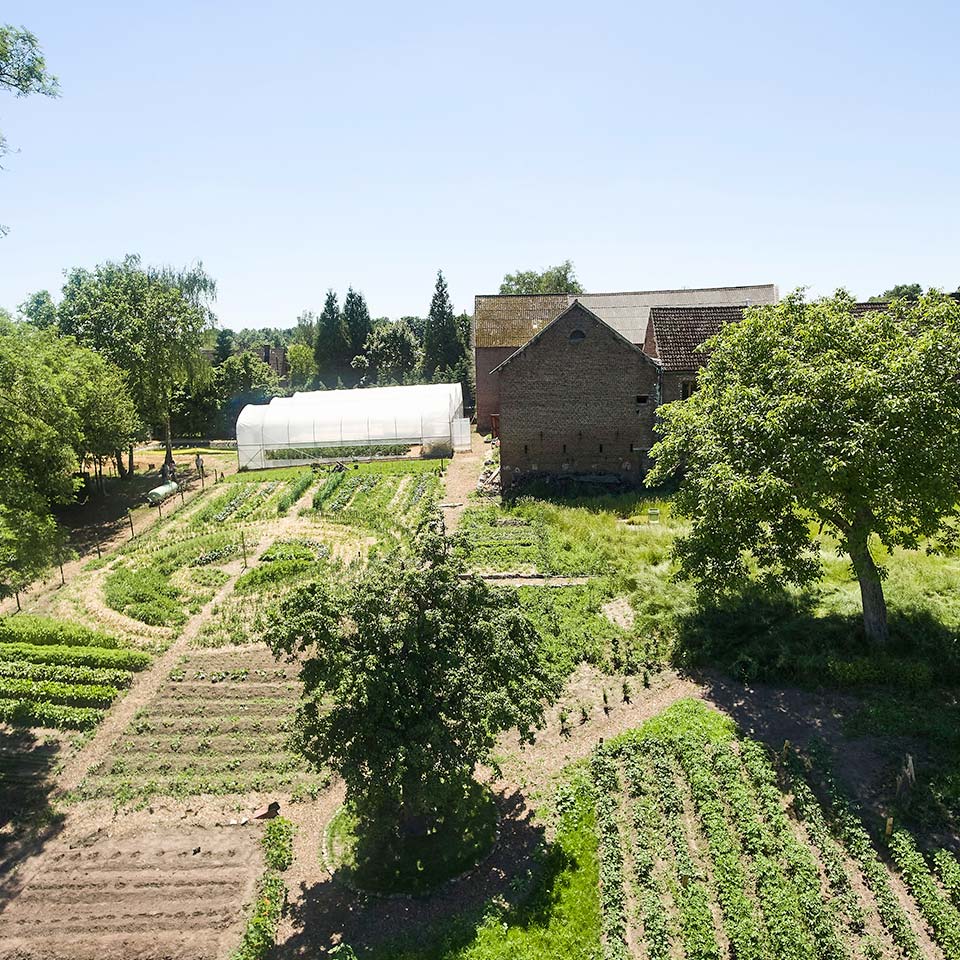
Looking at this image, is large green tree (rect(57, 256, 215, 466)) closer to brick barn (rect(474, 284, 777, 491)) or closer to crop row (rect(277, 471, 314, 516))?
crop row (rect(277, 471, 314, 516))

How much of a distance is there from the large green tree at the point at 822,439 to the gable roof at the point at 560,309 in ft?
101

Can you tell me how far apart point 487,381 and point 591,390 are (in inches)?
726

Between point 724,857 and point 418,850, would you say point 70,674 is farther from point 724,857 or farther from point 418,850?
point 724,857

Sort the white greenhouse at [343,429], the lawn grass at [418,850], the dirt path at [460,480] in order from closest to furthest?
the lawn grass at [418,850] → the dirt path at [460,480] → the white greenhouse at [343,429]

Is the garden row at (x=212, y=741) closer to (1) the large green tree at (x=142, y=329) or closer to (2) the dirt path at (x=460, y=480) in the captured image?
(2) the dirt path at (x=460, y=480)

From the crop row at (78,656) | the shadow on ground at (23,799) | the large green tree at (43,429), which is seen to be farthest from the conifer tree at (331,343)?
the shadow on ground at (23,799)

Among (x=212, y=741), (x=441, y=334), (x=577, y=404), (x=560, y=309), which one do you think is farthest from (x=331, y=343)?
(x=212, y=741)

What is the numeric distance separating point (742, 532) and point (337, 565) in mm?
16636

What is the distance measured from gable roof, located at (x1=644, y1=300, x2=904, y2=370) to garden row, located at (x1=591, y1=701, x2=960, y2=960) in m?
26.7

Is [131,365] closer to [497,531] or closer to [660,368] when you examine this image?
[497,531]

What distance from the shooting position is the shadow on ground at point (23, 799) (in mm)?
15461

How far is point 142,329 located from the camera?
45.3 meters

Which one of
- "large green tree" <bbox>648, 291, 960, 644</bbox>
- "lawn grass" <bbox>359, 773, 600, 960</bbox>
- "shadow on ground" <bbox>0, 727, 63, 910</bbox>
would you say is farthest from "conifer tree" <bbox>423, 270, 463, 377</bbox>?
"lawn grass" <bbox>359, 773, 600, 960</bbox>

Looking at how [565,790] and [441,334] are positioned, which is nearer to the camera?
[565,790]
